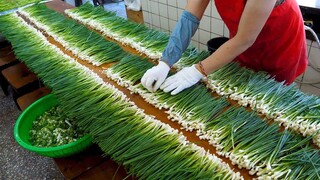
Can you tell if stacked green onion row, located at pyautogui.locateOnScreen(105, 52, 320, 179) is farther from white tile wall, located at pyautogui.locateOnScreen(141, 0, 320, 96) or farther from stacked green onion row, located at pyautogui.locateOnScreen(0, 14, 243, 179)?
white tile wall, located at pyautogui.locateOnScreen(141, 0, 320, 96)

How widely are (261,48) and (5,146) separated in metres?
2.66

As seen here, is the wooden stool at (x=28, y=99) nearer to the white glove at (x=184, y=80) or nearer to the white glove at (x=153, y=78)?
the white glove at (x=153, y=78)

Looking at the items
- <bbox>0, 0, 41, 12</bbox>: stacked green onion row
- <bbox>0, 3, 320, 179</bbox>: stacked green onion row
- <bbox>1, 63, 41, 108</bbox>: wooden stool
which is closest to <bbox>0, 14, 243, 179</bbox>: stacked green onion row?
<bbox>0, 3, 320, 179</bbox>: stacked green onion row

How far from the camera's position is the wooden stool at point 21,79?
2.49 m

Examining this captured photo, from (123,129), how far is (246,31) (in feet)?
2.52

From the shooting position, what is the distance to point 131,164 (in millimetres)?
1086

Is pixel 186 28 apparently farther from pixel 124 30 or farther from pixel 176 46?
pixel 124 30

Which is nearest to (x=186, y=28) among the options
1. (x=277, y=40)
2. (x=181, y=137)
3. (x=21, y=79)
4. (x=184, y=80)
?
(x=184, y=80)

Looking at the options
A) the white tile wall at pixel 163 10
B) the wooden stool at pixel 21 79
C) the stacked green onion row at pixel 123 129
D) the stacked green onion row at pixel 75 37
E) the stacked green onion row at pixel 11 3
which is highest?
the stacked green onion row at pixel 11 3

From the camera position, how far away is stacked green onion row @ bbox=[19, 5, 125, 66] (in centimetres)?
188

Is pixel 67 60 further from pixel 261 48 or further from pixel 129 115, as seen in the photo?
pixel 261 48

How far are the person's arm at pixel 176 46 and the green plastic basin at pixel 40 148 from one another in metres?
0.47

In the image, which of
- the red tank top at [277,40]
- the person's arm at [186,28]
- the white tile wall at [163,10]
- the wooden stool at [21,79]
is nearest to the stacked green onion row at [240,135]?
the person's arm at [186,28]

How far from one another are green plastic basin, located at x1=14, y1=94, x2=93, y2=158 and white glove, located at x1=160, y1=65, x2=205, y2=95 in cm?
53
